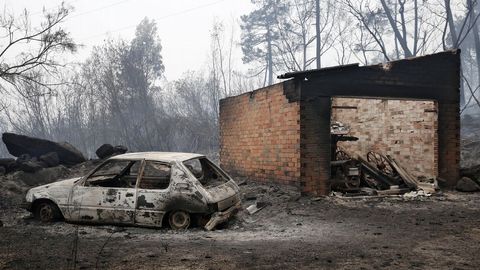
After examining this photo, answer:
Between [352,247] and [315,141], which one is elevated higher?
[315,141]

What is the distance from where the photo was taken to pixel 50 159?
13133 mm

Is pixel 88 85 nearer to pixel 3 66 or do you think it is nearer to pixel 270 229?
pixel 3 66

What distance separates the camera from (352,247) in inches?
200

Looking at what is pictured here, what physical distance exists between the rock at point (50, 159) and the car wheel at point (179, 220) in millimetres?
8960

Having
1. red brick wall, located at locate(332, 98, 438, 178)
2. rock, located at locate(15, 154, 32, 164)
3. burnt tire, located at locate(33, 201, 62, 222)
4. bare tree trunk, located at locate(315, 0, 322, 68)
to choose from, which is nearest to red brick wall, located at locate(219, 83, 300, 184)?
red brick wall, located at locate(332, 98, 438, 178)

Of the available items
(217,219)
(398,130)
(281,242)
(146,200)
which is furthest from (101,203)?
(398,130)

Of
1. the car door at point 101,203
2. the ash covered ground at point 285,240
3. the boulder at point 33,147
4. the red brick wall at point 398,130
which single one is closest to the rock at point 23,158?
the boulder at point 33,147

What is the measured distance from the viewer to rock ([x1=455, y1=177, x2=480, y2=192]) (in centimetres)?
984

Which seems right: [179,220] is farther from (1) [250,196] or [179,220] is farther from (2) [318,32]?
(2) [318,32]

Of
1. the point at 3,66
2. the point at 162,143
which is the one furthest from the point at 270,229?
the point at 162,143

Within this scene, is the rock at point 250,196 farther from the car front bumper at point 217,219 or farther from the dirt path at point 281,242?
the car front bumper at point 217,219

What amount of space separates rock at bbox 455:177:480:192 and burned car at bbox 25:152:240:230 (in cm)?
682

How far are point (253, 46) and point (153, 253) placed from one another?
35.7 m

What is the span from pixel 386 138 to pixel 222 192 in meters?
7.45
